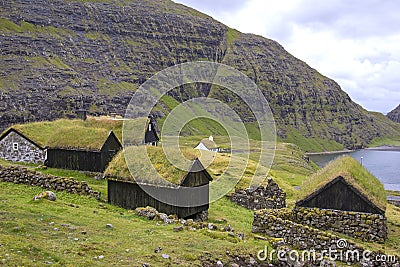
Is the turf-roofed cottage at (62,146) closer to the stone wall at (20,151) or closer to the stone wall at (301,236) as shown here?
the stone wall at (20,151)

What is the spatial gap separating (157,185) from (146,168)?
1864 millimetres

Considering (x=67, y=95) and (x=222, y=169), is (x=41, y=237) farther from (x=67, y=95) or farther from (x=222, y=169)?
(x=67, y=95)

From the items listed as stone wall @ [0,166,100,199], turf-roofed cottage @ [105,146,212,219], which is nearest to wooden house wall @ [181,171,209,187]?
turf-roofed cottage @ [105,146,212,219]

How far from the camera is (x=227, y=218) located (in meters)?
30.7

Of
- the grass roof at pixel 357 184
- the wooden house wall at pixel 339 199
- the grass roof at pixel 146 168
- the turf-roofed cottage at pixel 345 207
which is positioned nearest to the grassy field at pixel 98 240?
the turf-roofed cottage at pixel 345 207

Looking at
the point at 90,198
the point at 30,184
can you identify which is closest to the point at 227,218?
the point at 90,198

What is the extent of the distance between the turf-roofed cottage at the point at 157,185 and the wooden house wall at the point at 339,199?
8432 mm

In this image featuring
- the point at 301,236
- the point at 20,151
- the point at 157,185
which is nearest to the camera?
the point at 301,236

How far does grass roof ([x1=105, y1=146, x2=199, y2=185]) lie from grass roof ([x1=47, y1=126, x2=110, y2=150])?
996 centimetres

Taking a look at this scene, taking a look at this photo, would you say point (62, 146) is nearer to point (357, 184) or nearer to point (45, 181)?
point (45, 181)

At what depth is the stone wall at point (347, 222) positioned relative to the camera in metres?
21.5

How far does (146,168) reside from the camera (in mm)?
28344

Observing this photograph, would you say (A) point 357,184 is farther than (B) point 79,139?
No

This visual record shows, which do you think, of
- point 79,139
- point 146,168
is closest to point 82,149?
point 79,139
